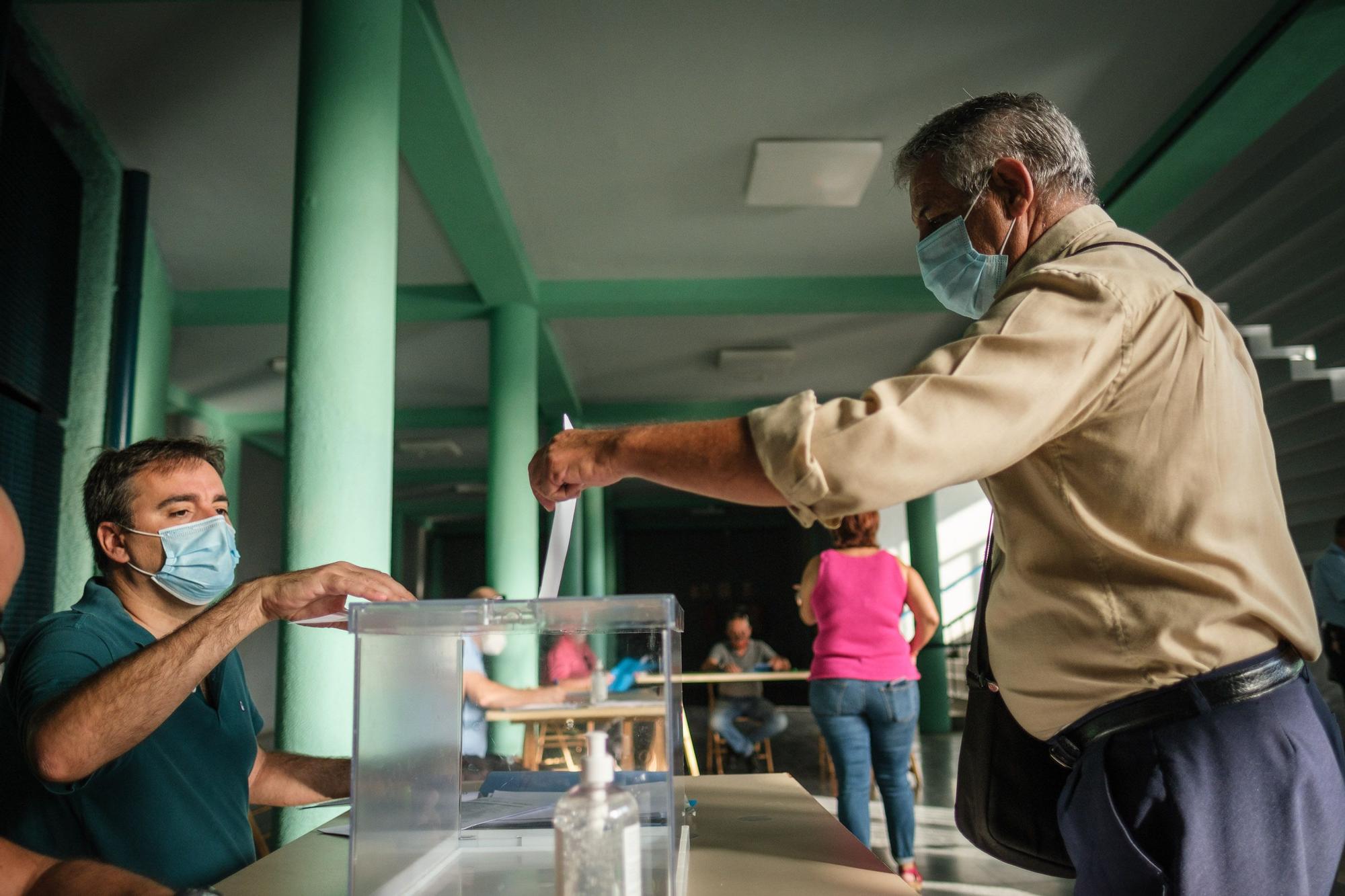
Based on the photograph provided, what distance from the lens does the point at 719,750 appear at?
7090 mm

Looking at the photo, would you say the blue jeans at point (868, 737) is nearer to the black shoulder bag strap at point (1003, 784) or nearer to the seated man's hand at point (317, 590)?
the black shoulder bag strap at point (1003, 784)

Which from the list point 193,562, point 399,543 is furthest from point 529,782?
point 399,543

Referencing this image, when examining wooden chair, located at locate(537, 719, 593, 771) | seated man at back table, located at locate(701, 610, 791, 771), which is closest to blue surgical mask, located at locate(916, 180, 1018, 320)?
wooden chair, located at locate(537, 719, 593, 771)

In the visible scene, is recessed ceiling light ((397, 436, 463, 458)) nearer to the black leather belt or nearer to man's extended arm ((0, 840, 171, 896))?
man's extended arm ((0, 840, 171, 896))

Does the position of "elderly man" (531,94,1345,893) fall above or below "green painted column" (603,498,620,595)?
below

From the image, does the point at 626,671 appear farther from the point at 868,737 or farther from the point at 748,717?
the point at 748,717

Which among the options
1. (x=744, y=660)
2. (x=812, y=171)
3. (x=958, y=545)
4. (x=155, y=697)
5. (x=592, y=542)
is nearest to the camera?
(x=155, y=697)

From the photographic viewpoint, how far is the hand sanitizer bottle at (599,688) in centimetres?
98

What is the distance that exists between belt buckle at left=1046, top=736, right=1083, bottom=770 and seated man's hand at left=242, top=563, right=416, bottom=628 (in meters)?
0.83

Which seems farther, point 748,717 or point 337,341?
point 748,717

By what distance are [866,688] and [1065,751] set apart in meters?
2.40

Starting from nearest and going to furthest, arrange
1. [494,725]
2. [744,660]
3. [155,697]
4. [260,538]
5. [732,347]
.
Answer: [494,725] < [155,697] < [744,660] < [732,347] < [260,538]

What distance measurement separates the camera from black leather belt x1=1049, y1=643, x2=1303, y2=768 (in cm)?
102

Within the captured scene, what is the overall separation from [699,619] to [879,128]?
Answer: 46.4ft
